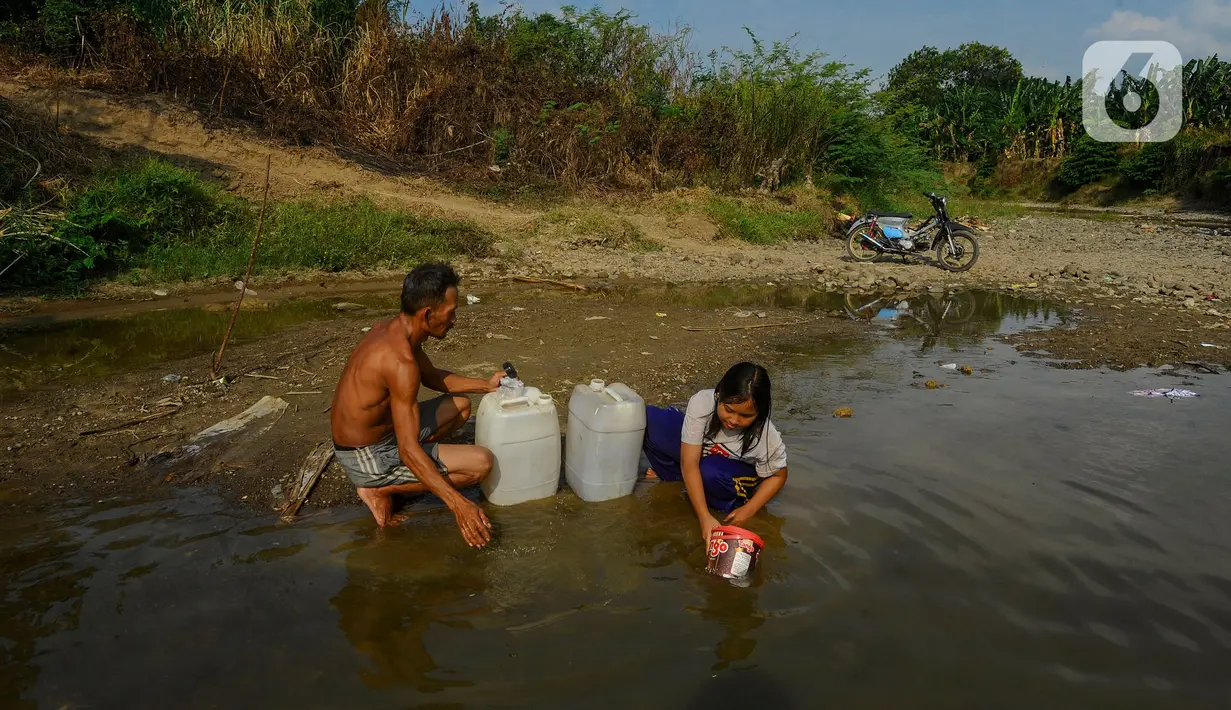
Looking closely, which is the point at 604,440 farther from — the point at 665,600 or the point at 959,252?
the point at 959,252

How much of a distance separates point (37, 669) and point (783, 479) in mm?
2904

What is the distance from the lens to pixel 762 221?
45.4ft

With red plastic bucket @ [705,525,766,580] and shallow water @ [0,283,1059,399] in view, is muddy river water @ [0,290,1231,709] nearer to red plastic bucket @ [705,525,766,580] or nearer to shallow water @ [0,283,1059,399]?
red plastic bucket @ [705,525,766,580]

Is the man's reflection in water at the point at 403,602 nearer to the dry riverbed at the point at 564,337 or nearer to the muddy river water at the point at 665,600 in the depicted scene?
the muddy river water at the point at 665,600

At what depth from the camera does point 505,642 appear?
2.76 metres

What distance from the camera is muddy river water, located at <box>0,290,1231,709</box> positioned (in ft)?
8.30

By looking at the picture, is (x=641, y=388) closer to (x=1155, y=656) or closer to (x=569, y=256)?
(x=1155, y=656)

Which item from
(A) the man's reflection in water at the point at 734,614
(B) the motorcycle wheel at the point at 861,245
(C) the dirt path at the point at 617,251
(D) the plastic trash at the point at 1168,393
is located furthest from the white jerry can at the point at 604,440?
(B) the motorcycle wheel at the point at 861,245

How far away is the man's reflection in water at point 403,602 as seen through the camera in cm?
261

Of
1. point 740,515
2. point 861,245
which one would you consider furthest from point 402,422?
point 861,245

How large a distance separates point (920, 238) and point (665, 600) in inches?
415

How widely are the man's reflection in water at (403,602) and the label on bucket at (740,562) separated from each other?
102cm

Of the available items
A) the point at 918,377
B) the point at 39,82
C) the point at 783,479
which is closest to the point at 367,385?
the point at 783,479

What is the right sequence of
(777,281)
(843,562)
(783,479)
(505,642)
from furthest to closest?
(777,281)
(783,479)
(843,562)
(505,642)
